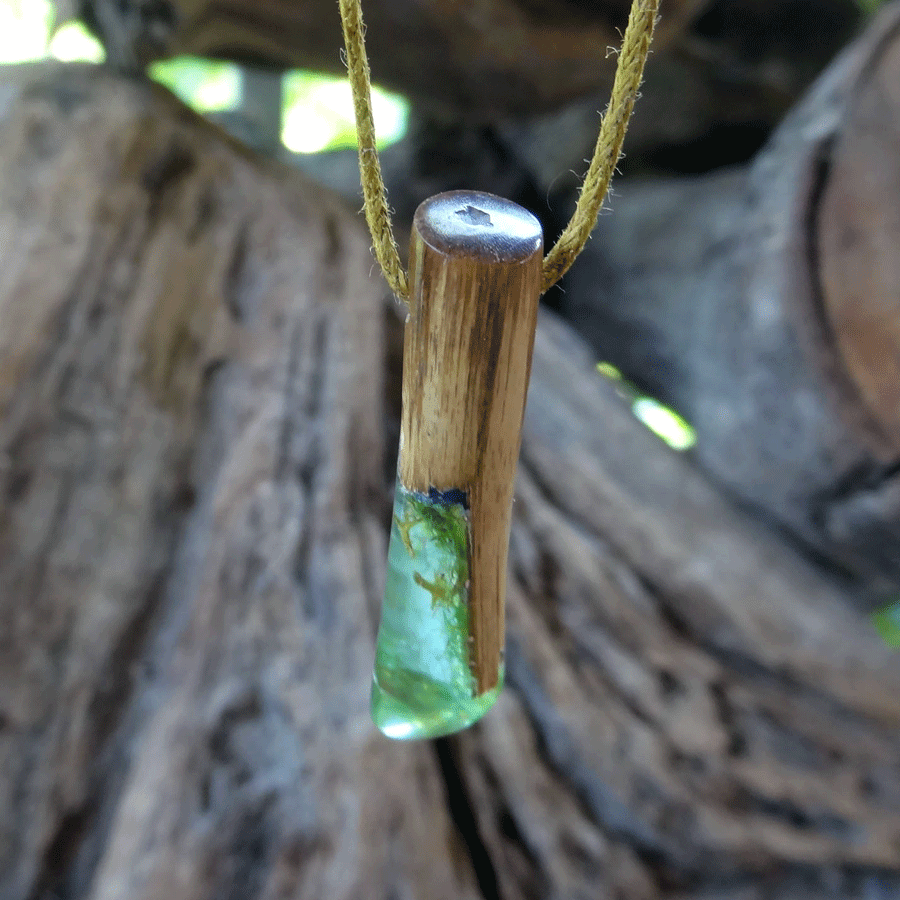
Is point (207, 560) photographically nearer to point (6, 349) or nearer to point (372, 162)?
point (6, 349)

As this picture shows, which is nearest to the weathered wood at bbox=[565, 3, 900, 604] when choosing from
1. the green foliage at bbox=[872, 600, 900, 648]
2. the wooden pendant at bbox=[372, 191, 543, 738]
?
the green foliage at bbox=[872, 600, 900, 648]

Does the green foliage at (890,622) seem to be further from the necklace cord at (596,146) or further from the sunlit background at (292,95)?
the necklace cord at (596,146)

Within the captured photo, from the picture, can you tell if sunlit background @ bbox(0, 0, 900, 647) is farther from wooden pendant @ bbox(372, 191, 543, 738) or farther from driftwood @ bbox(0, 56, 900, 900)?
wooden pendant @ bbox(372, 191, 543, 738)

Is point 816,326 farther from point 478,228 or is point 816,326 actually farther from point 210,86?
point 210,86

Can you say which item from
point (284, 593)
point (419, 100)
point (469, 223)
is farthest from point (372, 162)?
point (419, 100)

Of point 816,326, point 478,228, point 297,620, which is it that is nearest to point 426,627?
point 478,228

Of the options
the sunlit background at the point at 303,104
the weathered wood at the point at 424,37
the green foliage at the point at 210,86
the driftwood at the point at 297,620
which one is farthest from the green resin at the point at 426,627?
the green foliage at the point at 210,86
